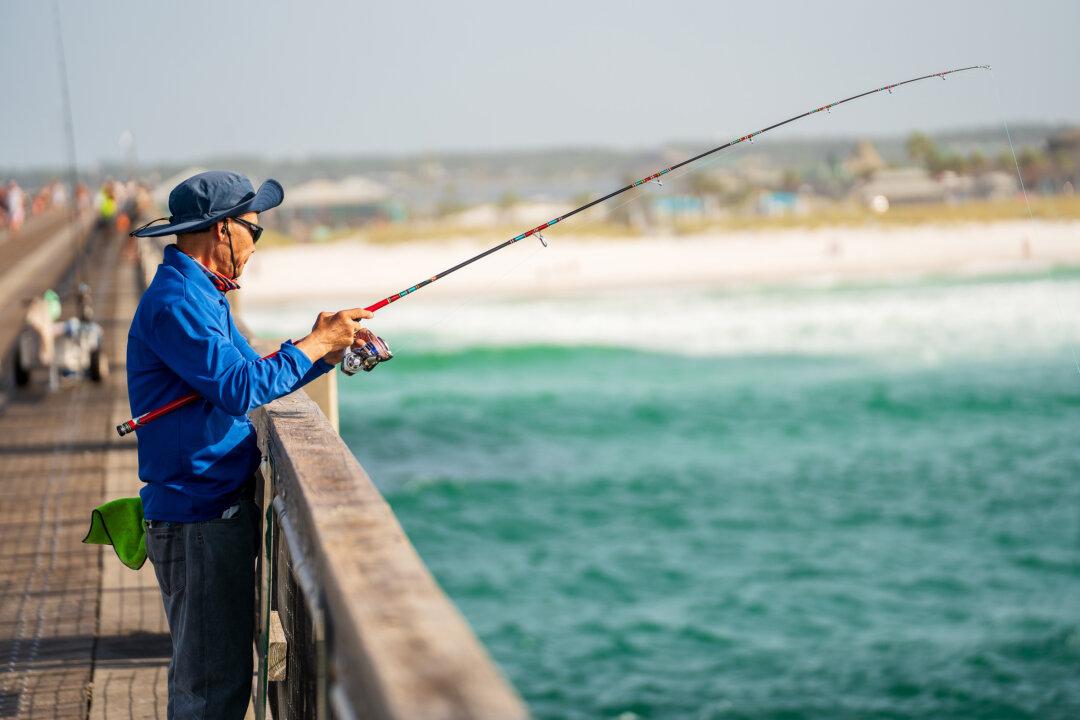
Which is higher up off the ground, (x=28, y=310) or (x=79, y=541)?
(x=28, y=310)

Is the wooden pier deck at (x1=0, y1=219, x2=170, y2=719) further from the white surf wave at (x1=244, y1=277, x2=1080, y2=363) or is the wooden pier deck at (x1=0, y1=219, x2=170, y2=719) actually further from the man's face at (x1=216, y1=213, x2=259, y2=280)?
the white surf wave at (x1=244, y1=277, x2=1080, y2=363)

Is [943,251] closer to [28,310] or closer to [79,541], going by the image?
[28,310]

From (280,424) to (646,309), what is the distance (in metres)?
41.5

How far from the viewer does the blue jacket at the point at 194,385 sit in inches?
108

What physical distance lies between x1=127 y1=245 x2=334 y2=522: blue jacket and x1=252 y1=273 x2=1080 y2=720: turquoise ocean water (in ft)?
24.1

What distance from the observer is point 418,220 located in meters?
86.2

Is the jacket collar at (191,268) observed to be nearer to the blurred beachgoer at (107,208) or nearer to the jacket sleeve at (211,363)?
the jacket sleeve at (211,363)

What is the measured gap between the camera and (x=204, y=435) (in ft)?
9.45

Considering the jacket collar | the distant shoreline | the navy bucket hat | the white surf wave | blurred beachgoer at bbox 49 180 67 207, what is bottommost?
the white surf wave

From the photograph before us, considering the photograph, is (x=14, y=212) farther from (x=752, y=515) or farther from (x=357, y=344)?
(x=357, y=344)

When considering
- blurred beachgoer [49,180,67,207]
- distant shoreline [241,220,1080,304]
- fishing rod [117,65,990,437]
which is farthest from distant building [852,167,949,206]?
fishing rod [117,65,990,437]

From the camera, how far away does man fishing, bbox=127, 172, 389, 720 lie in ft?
9.15

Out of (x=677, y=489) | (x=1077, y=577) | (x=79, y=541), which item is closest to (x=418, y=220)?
(x=677, y=489)

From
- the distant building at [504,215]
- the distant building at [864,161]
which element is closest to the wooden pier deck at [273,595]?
the distant building at [504,215]
